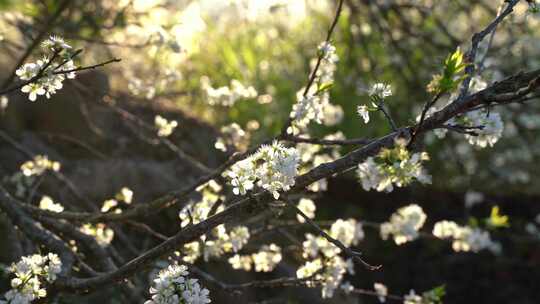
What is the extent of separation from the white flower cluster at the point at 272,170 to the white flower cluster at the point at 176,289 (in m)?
0.28

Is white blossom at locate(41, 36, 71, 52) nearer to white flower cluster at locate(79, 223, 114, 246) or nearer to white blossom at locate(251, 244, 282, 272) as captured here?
white flower cluster at locate(79, 223, 114, 246)

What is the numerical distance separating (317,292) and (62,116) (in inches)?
80.2

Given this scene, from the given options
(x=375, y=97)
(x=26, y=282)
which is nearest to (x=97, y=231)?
(x=26, y=282)

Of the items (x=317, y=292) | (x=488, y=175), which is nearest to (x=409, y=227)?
(x=317, y=292)

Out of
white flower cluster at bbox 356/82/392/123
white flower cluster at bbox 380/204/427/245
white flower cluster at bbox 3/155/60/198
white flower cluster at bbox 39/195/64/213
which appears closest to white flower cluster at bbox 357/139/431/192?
white flower cluster at bbox 356/82/392/123

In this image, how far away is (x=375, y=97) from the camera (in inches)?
76.1

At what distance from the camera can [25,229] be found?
254 cm

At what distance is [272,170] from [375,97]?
0.39 meters

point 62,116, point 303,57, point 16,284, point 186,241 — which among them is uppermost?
point 303,57

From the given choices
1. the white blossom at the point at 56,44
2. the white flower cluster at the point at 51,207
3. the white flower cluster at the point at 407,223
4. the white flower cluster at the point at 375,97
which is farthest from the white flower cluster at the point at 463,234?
the white blossom at the point at 56,44

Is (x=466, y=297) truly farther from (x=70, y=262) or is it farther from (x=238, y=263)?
(x=70, y=262)

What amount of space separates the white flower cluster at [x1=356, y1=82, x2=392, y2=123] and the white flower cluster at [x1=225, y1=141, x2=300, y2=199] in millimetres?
261

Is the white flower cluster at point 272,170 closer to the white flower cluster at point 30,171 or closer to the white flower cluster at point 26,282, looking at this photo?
the white flower cluster at point 26,282

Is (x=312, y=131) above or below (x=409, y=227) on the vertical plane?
above
